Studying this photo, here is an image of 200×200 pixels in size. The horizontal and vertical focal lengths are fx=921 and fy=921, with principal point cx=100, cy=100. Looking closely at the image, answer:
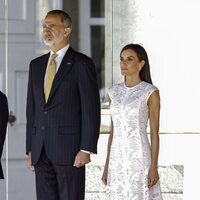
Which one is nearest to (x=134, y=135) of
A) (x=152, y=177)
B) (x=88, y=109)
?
(x=152, y=177)

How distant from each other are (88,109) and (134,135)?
389mm

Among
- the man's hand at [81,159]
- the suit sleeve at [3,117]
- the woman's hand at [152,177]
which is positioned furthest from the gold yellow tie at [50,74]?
the woman's hand at [152,177]

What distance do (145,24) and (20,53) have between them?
989 millimetres

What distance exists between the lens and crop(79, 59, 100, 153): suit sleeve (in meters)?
5.39

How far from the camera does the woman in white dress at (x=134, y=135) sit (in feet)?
18.4

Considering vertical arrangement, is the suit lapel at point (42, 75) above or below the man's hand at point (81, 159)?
above

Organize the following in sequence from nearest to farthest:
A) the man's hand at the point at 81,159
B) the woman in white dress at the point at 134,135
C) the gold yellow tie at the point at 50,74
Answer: the man's hand at the point at 81,159
the gold yellow tie at the point at 50,74
the woman in white dress at the point at 134,135

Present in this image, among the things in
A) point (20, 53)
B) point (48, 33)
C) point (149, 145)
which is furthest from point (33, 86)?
point (20, 53)

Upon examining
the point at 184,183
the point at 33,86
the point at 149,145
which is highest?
the point at 33,86

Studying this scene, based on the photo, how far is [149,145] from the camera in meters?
5.73

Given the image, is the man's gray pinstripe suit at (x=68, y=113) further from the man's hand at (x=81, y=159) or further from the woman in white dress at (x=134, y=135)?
the woman in white dress at (x=134, y=135)

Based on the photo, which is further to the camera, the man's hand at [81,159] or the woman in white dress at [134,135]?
the woman in white dress at [134,135]

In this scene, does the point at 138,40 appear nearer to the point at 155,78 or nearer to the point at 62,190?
the point at 155,78

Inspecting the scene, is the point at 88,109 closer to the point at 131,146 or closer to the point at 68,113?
the point at 68,113
